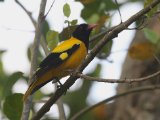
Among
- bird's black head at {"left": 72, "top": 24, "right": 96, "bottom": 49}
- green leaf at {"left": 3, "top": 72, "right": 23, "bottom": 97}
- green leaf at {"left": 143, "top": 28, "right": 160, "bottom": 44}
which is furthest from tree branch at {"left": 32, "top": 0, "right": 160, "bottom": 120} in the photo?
green leaf at {"left": 143, "top": 28, "right": 160, "bottom": 44}

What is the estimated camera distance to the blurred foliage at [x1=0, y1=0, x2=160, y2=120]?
14.3 feet

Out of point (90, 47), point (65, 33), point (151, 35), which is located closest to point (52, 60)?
point (65, 33)

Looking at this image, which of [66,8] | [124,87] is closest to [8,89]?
[66,8]

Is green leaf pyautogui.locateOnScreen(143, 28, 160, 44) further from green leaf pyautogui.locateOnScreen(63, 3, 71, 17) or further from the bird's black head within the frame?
green leaf pyautogui.locateOnScreen(63, 3, 71, 17)

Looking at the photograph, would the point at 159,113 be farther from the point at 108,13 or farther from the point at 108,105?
the point at 108,13

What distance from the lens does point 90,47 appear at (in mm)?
5113

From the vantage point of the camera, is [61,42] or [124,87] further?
[124,87]

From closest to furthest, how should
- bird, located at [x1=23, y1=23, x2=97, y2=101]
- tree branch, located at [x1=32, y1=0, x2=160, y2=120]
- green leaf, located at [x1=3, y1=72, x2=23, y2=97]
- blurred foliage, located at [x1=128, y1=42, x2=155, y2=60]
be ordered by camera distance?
tree branch, located at [x1=32, y1=0, x2=160, y2=120]
bird, located at [x1=23, y1=23, x2=97, y2=101]
green leaf, located at [x1=3, y1=72, x2=23, y2=97]
blurred foliage, located at [x1=128, y1=42, x2=155, y2=60]

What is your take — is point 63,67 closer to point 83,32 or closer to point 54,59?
point 54,59

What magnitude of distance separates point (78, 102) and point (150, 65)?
948 millimetres

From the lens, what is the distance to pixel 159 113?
6074 mm

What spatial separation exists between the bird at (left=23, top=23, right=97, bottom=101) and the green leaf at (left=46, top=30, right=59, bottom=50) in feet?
0.17

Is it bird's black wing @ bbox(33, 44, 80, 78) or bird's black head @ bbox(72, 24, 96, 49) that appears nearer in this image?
bird's black wing @ bbox(33, 44, 80, 78)

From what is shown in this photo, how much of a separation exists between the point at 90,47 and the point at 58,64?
90 centimetres
